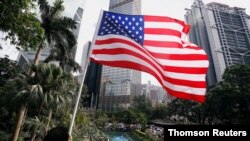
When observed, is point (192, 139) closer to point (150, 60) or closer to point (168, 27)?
point (150, 60)

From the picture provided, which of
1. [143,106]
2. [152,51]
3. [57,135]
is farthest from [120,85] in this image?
[57,135]

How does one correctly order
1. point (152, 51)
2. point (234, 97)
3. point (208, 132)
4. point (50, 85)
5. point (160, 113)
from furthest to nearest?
1. point (160, 113)
2. point (234, 97)
3. point (50, 85)
4. point (152, 51)
5. point (208, 132)

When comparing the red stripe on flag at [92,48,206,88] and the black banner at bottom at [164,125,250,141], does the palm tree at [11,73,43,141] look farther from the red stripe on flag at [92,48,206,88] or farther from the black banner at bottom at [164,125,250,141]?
the black banner at bottom at [164,125,250,141]

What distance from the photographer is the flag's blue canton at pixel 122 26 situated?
19.9 feet

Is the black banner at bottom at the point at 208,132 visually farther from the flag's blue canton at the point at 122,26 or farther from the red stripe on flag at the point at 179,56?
the flag's blue canton at the point at 122,26

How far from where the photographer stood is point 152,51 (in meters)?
6.17

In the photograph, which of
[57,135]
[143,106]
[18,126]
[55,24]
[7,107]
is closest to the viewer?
[57,135]

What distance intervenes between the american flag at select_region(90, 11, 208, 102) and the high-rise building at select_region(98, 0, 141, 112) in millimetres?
102220

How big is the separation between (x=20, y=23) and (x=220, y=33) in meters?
125

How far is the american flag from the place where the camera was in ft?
19.1

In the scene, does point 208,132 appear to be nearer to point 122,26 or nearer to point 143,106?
point 122,26

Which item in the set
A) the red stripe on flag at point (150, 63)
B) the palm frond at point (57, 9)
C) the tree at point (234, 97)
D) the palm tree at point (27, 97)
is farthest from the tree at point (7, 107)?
the tree at point (234, 97)

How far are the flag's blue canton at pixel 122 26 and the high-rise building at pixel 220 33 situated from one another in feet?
349

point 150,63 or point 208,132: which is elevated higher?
point 150,63
